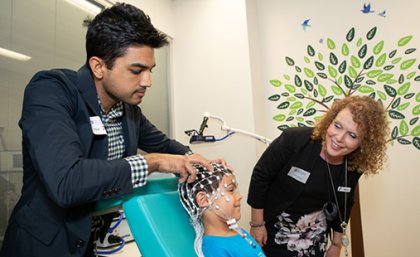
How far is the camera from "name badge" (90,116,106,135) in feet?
3.11

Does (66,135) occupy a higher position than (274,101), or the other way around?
(274,101)

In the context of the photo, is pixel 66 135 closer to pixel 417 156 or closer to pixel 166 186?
pixel 166 186

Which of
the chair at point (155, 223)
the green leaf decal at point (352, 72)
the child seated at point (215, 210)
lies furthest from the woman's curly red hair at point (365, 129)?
the green leaf decal at point (352, 72)

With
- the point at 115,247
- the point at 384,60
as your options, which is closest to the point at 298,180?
the point at 115,247

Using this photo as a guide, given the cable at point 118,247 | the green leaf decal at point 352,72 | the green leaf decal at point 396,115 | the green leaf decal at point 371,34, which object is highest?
the green leaf decal at point 371,34

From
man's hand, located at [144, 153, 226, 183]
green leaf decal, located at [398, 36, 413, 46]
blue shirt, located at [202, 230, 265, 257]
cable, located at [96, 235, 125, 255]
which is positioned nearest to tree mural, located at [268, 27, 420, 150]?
green leaf decal, located at [398, 36, 413, 46]

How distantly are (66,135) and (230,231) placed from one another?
0.69m

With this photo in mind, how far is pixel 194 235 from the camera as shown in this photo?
3.40 ft

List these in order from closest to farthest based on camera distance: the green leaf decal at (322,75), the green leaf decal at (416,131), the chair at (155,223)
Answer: the chair at (155,223) < the green leaf decal at (416,131) < the green leaf decal at (322,75)

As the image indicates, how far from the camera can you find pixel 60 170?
706 mm

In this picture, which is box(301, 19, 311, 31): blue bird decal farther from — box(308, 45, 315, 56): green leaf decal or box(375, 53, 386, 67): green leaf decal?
box(375, 53, 386, 67): green leaf decal

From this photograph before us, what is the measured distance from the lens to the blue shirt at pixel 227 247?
100 centimetres

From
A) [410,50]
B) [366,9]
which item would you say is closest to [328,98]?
[410,50]

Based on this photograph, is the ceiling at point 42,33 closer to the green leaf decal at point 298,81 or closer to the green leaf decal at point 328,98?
the green leaf decal at point 298,81
